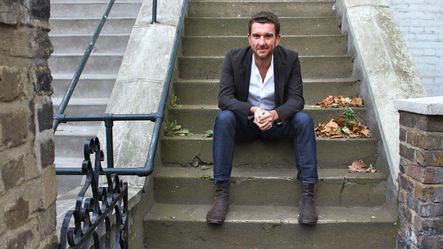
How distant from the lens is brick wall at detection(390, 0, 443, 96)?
5.90 m

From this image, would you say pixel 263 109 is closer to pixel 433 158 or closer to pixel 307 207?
pixel 307 207

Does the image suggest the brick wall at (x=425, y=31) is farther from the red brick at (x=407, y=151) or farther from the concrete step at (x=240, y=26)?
the red brick at (x=407, y=151)

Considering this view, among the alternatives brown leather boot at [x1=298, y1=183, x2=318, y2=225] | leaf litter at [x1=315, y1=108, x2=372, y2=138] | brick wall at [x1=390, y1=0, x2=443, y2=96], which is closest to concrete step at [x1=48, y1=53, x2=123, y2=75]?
leaf litter at [x1=315, y1=108, x2=372, y2=138]

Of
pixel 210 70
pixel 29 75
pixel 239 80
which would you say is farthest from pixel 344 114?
pixel 29 75

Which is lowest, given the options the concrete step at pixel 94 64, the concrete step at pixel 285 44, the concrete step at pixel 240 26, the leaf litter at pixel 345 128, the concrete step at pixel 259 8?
the leaf litter at pixel 345 128

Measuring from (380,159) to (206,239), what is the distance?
1328mm

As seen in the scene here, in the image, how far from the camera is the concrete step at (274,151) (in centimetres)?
337

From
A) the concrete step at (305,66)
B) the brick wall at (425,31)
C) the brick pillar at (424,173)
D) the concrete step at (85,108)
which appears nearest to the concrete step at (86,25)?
the concrete step at (305,66)

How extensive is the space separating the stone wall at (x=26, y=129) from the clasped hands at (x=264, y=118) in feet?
4.99

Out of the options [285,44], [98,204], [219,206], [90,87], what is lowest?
[219,206]

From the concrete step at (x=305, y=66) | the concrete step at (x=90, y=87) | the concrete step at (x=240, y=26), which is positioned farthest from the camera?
the concrete step at (x=240, y=26)

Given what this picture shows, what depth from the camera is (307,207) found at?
297cm

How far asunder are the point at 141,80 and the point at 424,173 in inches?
82.0

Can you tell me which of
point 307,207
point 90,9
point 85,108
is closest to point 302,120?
point 307,207
